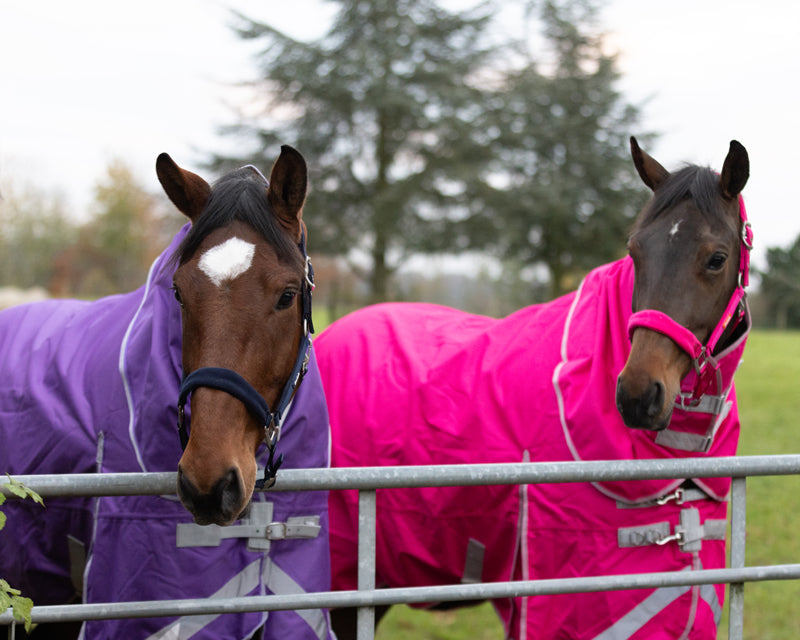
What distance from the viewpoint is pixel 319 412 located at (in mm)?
2514

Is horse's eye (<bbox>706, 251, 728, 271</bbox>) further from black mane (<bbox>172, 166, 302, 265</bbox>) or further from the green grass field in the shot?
the green grass field

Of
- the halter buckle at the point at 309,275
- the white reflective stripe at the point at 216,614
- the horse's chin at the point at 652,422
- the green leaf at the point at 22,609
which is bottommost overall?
the white reflective stripe at the point at 216,614

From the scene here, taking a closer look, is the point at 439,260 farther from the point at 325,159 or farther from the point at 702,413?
the point at 702,413

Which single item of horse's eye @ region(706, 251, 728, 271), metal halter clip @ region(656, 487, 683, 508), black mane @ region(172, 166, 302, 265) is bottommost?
metal halter clip @ region(656, 487, 683, 508)

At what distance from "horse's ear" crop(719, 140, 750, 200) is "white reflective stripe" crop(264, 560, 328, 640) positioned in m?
2.18

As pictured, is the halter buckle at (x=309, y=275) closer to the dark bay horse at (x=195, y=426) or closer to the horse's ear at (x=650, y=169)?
the dark bay horse at (x=195, y=426)

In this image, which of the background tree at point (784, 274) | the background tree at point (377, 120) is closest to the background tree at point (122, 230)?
the background tree at point (377, 120)

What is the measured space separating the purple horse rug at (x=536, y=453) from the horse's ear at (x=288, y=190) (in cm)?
111

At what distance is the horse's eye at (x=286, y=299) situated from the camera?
2129 mm

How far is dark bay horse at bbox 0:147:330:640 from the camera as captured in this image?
1975 millimetres

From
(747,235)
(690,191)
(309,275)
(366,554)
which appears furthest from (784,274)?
(366,554)

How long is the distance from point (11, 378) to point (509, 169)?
16.8 m

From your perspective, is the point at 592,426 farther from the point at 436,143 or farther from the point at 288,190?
the point at 436,143

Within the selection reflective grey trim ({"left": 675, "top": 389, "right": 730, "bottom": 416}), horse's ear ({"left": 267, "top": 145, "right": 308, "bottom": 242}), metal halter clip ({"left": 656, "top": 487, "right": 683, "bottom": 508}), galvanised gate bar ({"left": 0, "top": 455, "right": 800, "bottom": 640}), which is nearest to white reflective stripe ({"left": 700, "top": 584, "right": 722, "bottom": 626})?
metal halter clip ({"left": 656, "top": 487, "right": 683, "bottom": 508})
